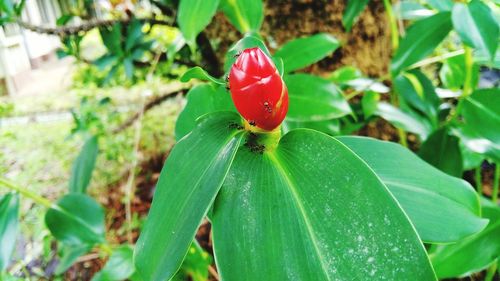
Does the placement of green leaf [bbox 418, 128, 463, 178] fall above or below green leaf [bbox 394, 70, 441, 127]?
below

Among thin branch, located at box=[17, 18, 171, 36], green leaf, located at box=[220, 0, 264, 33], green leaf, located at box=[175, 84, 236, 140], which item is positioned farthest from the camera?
thin branch, located at box=[17, 18, 171, 36]

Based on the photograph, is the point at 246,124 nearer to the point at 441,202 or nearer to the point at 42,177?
the point at 441,202

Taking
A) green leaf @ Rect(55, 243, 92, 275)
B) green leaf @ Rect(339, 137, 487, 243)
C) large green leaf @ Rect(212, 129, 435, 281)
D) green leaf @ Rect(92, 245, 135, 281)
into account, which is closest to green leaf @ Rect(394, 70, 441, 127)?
green leaf @ Rect(339, 137, 487, 243)

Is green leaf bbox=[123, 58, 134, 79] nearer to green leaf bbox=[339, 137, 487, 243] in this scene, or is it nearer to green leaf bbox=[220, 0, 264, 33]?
green leaf bbox=[220, 0, 264, 33]

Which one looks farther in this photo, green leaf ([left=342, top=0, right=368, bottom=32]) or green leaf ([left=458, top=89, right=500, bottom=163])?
green leaf ([left=342, top=0, right=368, bottom=32])

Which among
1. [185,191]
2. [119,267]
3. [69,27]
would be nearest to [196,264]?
[119,267]

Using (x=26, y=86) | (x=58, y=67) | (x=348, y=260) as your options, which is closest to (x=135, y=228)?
(x=348, y=260)

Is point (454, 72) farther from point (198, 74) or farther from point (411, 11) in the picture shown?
point (198, 74)
